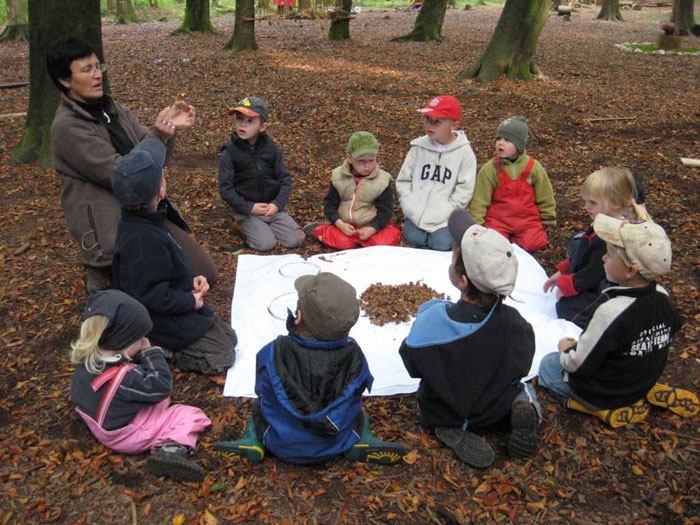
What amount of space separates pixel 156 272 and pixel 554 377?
248cm

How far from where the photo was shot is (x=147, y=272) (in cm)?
322

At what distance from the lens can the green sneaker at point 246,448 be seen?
9.09 ft

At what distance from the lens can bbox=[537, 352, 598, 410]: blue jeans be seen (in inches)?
128

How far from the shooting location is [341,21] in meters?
16.2

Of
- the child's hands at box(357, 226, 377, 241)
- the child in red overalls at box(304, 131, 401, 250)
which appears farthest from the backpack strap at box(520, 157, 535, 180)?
the child's hands at box(357, 226, 377, 241)

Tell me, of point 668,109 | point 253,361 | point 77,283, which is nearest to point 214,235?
point 77,283

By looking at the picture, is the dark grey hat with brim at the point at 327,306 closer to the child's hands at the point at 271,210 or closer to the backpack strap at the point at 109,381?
the backpack strap at the point at 109,381

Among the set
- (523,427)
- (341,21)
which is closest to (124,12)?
(341,21)

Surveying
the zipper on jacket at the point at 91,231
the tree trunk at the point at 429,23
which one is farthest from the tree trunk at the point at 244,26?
the zipper on jacket at the point at 91,231

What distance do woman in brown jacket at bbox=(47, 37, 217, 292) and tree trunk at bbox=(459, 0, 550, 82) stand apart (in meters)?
7.93

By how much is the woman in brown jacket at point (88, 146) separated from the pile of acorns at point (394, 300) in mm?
1597

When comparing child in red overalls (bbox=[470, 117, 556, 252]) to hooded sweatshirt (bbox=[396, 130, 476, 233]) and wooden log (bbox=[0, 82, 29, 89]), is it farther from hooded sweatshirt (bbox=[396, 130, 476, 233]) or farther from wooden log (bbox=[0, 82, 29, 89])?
wooden log (bbox=[0, 82, 29, 89])

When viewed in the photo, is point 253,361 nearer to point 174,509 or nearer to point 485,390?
point 174,509

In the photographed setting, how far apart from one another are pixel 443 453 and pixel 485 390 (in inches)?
16.9
